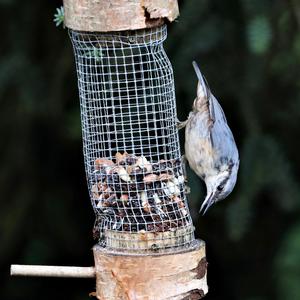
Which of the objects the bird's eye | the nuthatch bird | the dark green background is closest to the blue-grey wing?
the nuthatch bird

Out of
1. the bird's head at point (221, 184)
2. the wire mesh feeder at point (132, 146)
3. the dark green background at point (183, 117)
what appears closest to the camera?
the wire mesh feeder at point (132, 146)

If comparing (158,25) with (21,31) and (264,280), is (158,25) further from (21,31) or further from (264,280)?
(264,280)

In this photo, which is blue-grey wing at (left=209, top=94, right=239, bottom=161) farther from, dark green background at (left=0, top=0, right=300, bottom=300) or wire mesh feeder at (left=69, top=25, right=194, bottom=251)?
wire mesh feeder at (left=69, top=25, right=194, bottom=251)

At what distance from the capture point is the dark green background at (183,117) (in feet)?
19.7

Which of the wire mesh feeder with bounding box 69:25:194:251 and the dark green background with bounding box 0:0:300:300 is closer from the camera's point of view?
the wire mesh feeder with bounding box 69:25:194:251

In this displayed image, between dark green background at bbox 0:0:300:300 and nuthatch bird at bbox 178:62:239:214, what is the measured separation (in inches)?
12.2

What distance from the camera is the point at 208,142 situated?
5.79 meters

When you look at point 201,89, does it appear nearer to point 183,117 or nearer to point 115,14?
point 183,117

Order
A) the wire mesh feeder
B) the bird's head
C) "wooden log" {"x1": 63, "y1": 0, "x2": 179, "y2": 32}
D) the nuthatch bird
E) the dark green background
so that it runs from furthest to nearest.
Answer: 1. the dark green background
2. the nuthatch bird
3. the bird's head
4. the wire mesh feeder
5. "wooden log" {"x1": 63, "y1": 0, "x2": 179, "y2": 32}

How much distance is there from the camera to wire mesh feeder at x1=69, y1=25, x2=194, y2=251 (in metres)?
4.74

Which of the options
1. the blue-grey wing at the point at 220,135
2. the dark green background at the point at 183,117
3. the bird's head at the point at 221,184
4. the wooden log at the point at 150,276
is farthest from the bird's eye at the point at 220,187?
the wooden log at the point at 150,276

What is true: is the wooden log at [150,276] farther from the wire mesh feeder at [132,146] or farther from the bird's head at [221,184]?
the bird's head at [221,184]

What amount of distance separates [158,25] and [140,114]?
25.1 inches

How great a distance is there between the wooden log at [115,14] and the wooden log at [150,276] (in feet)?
3.27
